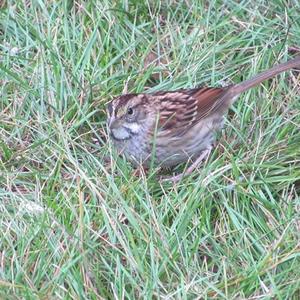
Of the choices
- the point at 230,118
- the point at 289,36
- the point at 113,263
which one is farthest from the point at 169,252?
the point at 289,36

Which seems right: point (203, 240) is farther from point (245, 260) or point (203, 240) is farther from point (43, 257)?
point (43, 257)

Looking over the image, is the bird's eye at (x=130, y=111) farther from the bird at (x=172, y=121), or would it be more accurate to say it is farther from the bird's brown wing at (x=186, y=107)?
the bird's brown wing at (x=186, y=107)

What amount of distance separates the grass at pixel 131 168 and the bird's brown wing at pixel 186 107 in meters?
0.16

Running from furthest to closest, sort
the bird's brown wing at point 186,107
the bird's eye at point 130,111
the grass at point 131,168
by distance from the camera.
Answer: the bird's brown wing at point 186,107
the bird's eye at point 130,111
the grass at point 131,168

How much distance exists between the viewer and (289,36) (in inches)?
246

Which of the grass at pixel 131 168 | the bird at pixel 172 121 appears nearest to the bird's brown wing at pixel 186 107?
the bird at pixel 172 121

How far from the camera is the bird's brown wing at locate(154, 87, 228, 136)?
5.73m

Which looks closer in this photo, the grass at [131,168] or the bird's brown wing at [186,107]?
the grass at [131,168]

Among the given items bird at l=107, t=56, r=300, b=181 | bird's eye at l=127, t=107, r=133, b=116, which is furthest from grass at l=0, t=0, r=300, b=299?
bird's eye at l=127, t=107, r=133, b=116

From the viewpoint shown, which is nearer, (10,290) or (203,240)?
(10,290)

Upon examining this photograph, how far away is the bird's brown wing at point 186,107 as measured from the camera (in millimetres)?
5734

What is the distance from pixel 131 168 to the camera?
552 cm

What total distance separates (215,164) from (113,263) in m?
0.91

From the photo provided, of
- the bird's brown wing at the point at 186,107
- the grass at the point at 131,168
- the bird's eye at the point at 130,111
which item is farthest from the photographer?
the bird's brown wing at the point at 186,107
